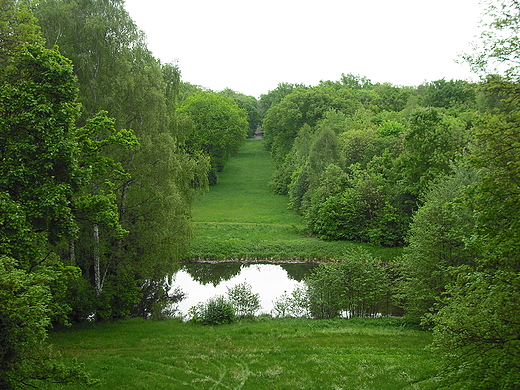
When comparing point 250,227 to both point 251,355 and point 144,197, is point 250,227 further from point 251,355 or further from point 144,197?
point 251,355

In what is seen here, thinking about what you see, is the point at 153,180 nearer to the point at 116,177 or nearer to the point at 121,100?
the point at 116,177

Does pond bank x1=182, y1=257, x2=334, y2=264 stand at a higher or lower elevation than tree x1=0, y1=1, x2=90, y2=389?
lower

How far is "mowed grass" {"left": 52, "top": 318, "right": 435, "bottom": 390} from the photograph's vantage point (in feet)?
43.5

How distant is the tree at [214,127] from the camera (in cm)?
6756

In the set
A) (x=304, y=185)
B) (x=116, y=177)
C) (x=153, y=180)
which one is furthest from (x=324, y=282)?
(x=304, y=185)

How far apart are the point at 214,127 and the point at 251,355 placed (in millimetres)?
56506

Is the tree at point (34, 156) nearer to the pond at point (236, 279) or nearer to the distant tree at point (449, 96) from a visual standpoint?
the pond at point (236, 279)

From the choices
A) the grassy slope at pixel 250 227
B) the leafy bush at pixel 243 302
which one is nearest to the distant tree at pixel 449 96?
the grassy slope at pixel 250 227

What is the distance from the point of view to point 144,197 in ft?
66.9

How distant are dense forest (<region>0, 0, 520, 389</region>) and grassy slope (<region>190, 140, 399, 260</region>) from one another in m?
2.87

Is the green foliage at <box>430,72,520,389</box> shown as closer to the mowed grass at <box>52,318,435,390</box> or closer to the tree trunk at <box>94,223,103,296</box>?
the mowed grass at <box>52,318,435,390</box>

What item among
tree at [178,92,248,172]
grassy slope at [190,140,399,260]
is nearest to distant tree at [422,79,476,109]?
grassy slope at [190,140,399,260]

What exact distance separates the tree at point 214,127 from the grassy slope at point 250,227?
496 centimetres

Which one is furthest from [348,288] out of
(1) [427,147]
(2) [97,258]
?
(1) [427,147]
